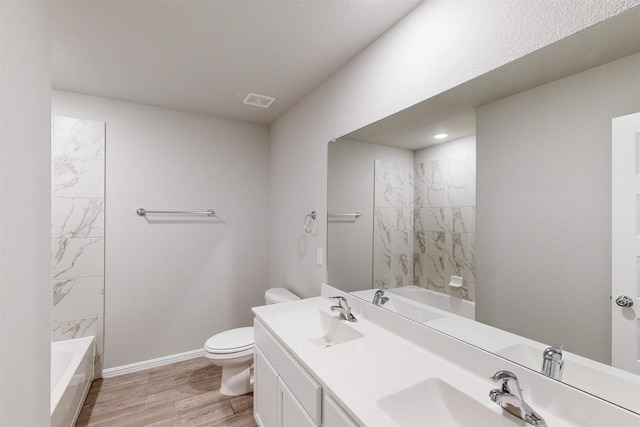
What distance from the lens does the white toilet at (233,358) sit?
2.09m

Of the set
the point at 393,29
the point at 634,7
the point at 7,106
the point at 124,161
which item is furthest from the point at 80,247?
the point at 634,7

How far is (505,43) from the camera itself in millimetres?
1023

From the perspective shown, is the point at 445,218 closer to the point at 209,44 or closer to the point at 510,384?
the point at 510,384

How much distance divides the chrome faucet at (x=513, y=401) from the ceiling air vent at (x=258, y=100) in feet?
7.83

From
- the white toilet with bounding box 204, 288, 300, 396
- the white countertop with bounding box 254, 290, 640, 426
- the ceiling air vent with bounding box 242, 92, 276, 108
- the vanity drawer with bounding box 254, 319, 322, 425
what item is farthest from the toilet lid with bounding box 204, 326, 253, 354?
the ceiling air vent with bounding box 242, 92, 276, 108

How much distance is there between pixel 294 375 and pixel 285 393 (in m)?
0.17

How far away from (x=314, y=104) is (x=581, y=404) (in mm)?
2194

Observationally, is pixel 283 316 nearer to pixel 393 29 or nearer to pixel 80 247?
pixel 393 29

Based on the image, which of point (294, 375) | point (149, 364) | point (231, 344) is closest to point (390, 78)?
point (294, 375)

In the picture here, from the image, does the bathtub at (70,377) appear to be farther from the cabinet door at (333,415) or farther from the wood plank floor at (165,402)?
the cabinet door at (333,415)

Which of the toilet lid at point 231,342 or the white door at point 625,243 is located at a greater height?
the white door at point 625,243

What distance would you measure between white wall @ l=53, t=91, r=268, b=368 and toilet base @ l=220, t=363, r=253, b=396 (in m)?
0.75

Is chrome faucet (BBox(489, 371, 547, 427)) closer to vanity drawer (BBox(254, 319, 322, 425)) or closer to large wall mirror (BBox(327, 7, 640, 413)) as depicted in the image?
large wall mirror (BBox(327, 7, 640, 413))

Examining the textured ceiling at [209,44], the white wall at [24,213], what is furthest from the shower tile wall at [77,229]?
the white wall at [24,213]
